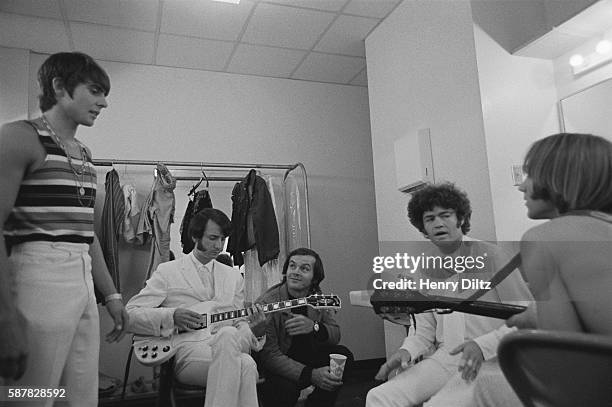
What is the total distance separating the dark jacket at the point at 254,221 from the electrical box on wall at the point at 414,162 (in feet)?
3.27

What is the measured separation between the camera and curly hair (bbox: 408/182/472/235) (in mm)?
1941

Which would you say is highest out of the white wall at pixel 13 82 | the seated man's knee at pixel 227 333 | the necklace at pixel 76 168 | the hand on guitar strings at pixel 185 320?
the white wall at pixel 13 82

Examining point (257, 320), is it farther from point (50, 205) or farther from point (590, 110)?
point (590, 110)

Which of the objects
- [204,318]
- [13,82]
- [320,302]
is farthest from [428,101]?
[13,82]

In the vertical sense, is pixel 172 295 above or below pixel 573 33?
below

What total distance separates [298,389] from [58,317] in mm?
1227

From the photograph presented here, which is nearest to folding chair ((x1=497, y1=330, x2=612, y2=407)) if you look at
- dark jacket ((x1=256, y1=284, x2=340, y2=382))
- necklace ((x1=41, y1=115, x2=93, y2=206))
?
necklace ((x1=41, y1=115, x2=93, y2=206))

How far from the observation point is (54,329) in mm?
1039

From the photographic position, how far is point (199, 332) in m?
2.08

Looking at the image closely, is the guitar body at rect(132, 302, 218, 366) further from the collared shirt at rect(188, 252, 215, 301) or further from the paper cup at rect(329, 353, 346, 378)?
the paper cup at rect(329, 353, 346, 378)

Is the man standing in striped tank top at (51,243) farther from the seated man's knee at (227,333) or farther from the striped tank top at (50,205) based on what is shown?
the seated man's knee at (227,333)

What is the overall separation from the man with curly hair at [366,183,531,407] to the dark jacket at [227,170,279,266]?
158 cm

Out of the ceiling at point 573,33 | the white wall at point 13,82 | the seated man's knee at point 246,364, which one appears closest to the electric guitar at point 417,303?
the seated man's knee at point 246,364

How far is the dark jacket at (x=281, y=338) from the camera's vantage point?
204 centimetres
